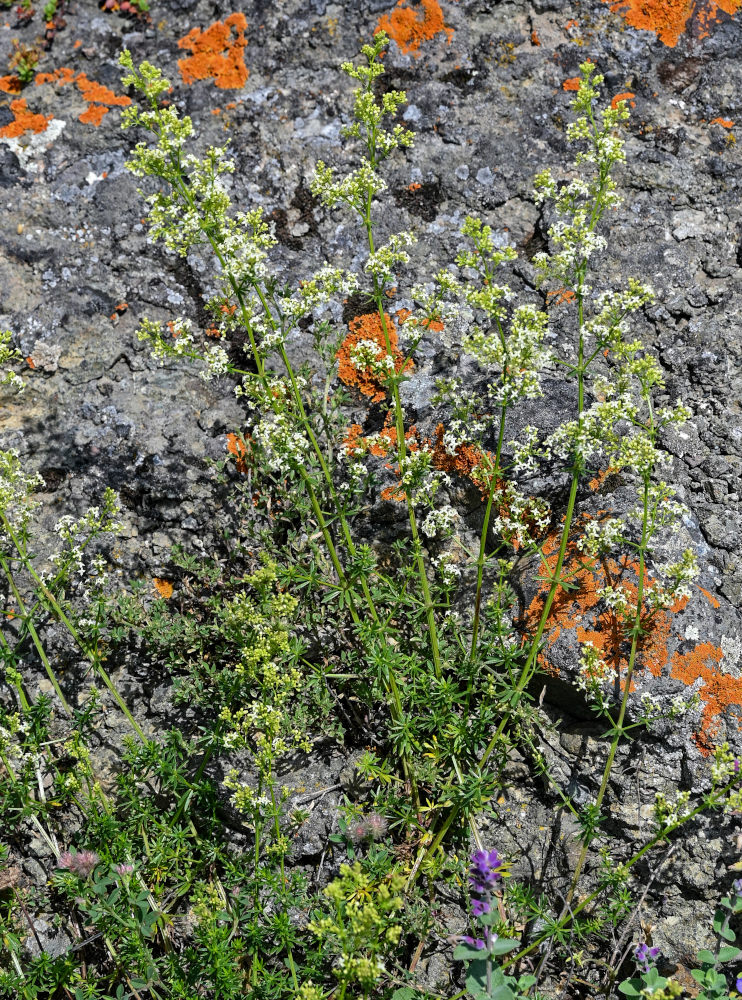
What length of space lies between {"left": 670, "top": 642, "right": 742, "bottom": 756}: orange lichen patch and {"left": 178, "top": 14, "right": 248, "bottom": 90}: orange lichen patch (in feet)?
15.6

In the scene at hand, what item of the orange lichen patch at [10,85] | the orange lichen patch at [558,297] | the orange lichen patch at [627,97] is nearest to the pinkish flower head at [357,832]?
the orange lichen patch at [558,297]

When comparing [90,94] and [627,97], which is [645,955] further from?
[90,94]

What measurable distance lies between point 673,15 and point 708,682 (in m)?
4.39

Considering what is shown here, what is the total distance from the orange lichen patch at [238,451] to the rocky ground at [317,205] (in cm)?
9

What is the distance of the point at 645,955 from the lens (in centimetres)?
352

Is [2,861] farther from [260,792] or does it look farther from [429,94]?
[429,94]

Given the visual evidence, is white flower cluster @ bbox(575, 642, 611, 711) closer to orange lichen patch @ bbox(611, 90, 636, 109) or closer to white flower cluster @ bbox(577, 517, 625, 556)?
white flower cluster @ bbox(577, 517, 625, 556)

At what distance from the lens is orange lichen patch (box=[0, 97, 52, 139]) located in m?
5.45

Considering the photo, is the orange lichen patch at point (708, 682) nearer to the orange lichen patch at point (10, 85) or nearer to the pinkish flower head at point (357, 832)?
the pinkish flower head at point (357, 832)

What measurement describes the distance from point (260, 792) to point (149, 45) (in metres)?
5.21

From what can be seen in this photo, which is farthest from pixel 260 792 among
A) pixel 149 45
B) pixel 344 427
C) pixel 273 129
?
pixel 149 45

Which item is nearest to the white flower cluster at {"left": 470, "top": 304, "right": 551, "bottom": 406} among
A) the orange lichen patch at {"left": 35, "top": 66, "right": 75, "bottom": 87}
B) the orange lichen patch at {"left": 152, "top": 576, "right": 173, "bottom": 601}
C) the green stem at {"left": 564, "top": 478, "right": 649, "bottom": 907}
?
the green stem at {"left": 564, "top": 478, "right": 649, "bottom": 907}

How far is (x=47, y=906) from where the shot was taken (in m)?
4.14

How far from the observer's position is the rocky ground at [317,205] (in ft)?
14.8
